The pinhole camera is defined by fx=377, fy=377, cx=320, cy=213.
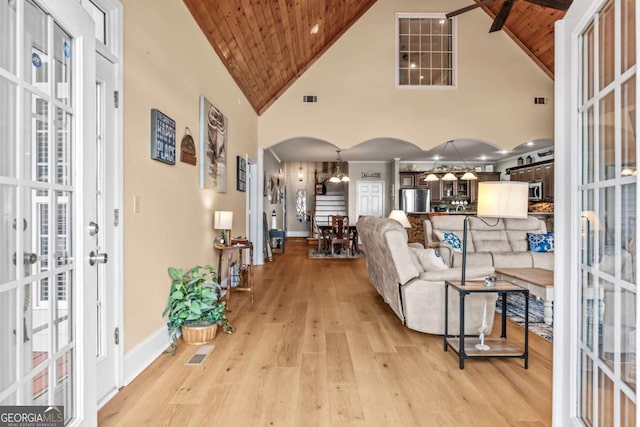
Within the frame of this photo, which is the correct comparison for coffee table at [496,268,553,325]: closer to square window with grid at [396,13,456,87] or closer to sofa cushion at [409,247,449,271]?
sofa cushion at [409,247,449,271]

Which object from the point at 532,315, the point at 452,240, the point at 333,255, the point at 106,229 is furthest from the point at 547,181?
the point at 106,229

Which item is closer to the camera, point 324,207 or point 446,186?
point 446,186

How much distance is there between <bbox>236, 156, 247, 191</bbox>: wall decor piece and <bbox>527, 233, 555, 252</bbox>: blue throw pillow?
14.6 ft

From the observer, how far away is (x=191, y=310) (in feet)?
9.87

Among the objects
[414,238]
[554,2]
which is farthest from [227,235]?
[414,238]

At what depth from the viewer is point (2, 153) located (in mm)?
1153

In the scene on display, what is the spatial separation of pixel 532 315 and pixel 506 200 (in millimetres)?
2032

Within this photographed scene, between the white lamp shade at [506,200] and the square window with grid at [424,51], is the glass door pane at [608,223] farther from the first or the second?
the square window with grid at [424,51]

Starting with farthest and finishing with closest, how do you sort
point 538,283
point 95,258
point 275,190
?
point 275,190, point 538,283, point 95,258

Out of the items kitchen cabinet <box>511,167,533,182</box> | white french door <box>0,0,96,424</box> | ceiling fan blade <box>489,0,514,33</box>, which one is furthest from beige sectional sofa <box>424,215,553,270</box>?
white french door <box>0,0,96,424</box>

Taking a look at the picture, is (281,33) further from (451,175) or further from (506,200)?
(451,175)

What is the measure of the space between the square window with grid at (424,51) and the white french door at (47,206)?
6636mm

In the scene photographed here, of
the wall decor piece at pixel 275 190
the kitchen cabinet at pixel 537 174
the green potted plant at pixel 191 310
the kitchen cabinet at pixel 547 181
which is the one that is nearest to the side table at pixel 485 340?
the green potted plant at pixel 191 310

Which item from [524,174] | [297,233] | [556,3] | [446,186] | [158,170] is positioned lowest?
[297,233]
